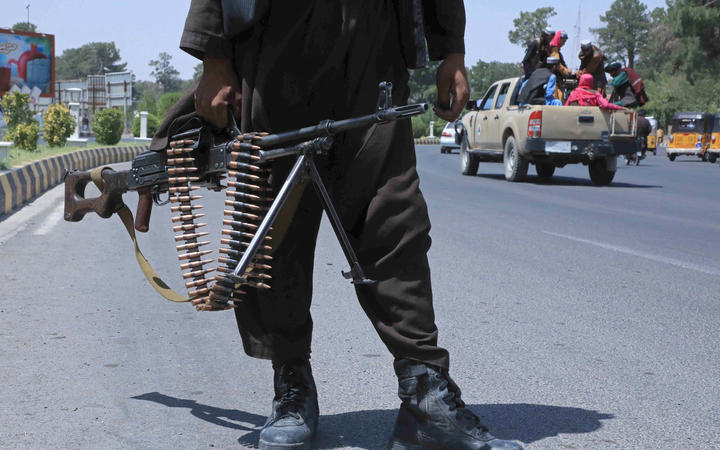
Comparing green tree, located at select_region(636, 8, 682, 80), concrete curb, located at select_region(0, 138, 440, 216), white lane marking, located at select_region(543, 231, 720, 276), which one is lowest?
concrete curb, located at select_region(0, 138, 440, 216)

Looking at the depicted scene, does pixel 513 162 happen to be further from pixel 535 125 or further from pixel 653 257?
pixel 653 257

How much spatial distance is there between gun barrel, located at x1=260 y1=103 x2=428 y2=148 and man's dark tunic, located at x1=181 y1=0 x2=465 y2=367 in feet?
0.28

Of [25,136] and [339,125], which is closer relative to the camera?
[339,125]

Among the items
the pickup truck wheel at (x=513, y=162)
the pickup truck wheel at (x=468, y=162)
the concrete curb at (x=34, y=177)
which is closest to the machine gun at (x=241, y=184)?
the concrete curb at (x=34, y=177)

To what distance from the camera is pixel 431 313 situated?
2.86 m

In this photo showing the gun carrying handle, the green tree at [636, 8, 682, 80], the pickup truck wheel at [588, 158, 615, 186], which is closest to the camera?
the gun carrying handle

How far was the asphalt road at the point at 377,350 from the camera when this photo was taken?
A: 3225 mm

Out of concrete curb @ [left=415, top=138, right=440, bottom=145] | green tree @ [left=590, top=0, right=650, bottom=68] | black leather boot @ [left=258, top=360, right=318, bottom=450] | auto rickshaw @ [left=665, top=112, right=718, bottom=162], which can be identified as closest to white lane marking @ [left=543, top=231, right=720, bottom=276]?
black leather boot @ [left=258, top=360, right=318, bottom=450]

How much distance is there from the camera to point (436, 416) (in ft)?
9.21

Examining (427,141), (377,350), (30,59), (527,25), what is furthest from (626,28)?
(377,350)

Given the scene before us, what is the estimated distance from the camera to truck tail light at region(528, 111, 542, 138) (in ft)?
53.9

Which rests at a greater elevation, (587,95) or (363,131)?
(587,95)

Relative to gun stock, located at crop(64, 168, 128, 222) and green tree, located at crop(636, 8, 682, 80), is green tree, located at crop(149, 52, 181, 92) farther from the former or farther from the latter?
gun stock, located at crop(64, 168, 128, 222)

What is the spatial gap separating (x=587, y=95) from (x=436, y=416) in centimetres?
1475
